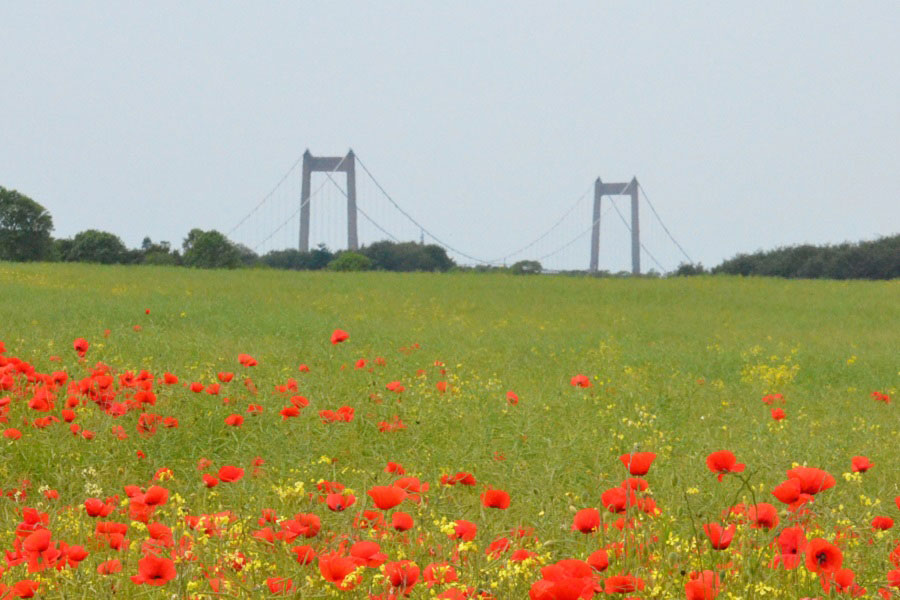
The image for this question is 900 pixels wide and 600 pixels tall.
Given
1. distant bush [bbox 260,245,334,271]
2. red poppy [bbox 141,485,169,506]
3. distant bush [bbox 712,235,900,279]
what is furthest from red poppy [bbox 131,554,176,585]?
distant bush [bbox 712,235,900,279]

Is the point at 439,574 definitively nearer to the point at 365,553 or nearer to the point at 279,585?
the point at 365,553

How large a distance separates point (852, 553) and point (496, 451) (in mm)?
2035

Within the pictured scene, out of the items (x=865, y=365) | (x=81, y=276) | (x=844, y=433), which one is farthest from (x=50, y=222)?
(x=844, y=433)

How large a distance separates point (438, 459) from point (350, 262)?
89.5 ft

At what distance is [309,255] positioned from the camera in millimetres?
32844

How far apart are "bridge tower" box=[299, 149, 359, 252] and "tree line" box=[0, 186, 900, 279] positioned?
1.76ft

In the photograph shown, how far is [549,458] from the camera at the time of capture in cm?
398

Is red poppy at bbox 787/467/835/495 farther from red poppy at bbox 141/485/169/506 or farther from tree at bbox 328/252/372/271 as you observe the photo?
tree at bbox 328/252/372/271

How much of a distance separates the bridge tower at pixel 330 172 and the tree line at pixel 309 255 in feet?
1.76

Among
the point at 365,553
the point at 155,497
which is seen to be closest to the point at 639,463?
the point at 365,553

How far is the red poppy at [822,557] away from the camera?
5.15ft

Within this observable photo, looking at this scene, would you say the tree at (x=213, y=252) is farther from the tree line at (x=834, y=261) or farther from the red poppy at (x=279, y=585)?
the red poppy at (x=279, y=585)

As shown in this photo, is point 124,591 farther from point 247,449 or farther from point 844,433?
point 844,433

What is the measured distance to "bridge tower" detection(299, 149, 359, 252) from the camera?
32.7 metres
